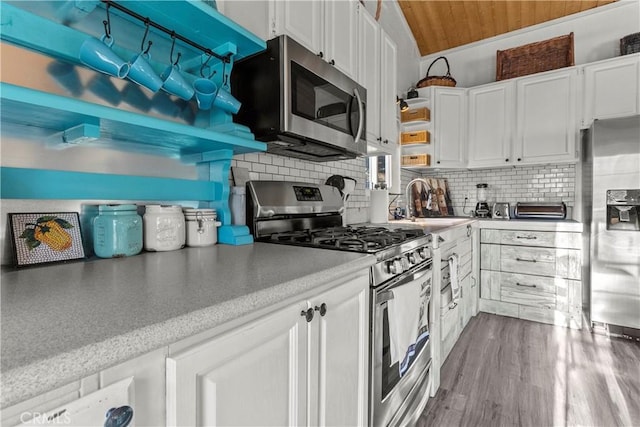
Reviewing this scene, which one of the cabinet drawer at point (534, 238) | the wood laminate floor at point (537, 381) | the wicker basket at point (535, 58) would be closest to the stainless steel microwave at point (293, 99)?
the wood laminate floor at point (537, 381)

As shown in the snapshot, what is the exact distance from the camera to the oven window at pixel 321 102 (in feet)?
4.35

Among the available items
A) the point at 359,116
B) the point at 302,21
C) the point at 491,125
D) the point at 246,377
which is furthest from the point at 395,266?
the point at 491,125

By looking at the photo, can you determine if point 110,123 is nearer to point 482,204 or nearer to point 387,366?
point 387,366

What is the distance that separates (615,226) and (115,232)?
3.50 m

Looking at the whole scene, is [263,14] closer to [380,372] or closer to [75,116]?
[75,116]

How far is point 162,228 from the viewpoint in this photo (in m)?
1.06

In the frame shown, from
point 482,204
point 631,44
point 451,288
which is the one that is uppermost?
point 631,44

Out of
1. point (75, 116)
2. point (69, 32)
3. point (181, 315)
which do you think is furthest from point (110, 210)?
point (181, 315)

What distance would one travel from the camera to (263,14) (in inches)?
53.3

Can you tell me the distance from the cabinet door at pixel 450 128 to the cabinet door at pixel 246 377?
11.1 ft

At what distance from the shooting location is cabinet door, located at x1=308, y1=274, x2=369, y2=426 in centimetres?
A: 86

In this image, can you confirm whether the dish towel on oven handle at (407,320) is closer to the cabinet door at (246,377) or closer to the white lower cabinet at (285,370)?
the white lower cabinet at (285,370)

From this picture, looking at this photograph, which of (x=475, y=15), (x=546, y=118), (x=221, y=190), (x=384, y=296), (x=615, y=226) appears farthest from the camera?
(x=475, y=15)

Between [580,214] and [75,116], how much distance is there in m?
4.22
